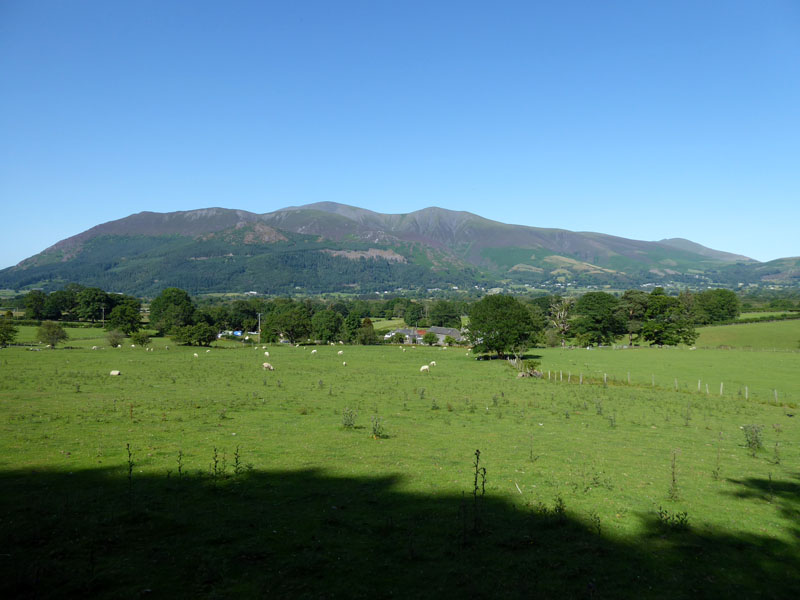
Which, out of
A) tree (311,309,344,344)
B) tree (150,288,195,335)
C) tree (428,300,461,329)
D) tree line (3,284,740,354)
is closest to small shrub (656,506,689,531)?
tree line (3,284,740,354)

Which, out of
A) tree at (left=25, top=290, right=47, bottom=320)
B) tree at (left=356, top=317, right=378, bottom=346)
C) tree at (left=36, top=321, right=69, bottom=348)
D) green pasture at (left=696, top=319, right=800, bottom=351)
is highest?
tree at (left=25, top=290, right=47, bottom=320)

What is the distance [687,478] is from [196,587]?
14.2 m

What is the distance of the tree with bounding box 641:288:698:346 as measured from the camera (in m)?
83.6

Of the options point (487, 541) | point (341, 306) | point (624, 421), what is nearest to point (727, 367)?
point (624, 421)

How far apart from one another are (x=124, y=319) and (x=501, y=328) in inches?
3268

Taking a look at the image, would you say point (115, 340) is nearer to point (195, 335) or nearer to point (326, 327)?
point (195, 335)

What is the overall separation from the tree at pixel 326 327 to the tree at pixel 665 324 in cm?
6700

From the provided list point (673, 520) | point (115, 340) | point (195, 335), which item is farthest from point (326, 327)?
point (673, 520)

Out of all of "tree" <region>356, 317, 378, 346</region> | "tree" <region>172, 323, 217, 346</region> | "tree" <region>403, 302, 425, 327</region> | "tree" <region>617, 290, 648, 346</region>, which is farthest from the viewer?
"tree" <region>403, 302, 425, 327</region>

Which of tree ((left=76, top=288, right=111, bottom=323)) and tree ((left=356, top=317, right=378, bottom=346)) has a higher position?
tree ((left=76, top=288, right=111, bottom=323))

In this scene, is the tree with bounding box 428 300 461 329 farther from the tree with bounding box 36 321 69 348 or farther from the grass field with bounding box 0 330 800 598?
the grass field with bounding box 0 330 800 598

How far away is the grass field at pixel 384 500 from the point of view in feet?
25.7

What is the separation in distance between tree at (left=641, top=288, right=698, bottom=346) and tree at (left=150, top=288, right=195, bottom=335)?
94.7 meters

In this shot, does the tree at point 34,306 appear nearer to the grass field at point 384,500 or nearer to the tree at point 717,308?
the grass field at point 384,500
